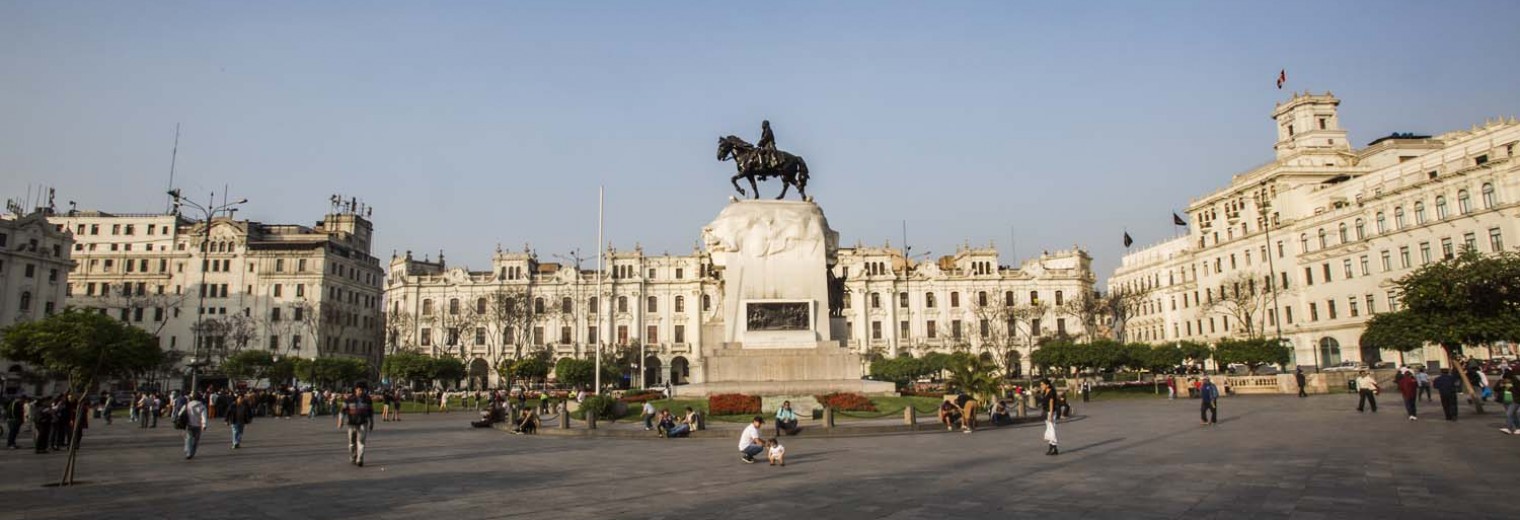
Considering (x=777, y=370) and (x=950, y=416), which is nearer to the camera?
(x=950, y=416)

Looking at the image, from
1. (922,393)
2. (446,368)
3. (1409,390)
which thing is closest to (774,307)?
(922,393)

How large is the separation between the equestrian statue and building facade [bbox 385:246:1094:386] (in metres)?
54.8

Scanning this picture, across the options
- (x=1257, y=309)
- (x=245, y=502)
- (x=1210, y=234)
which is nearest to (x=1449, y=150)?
(x=1257, y=309)

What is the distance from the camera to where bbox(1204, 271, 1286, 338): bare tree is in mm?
66194

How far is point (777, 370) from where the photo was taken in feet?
87.5

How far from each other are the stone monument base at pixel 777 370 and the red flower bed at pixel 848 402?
1237 mm

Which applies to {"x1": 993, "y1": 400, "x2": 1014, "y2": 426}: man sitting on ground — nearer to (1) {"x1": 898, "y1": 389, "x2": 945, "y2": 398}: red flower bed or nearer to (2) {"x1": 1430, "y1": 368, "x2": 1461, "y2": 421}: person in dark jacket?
(1) {"x1": 898, "y1": 389, "x2": 945, "y2": 398}: red flower bed

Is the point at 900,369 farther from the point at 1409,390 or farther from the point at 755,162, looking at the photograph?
the point at 1409,390

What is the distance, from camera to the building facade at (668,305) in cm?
8488

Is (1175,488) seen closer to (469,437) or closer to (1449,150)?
(469,437)

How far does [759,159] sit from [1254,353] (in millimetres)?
35224

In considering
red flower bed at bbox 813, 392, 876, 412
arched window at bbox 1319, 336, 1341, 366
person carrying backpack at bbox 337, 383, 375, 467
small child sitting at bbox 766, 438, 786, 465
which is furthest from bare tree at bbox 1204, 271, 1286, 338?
person carrying backpack at bbox 337, 383, 375, 467

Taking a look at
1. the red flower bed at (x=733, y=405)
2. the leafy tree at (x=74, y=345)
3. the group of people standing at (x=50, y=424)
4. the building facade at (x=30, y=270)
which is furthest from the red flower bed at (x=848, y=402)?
the building facade at (x=30, y=270)

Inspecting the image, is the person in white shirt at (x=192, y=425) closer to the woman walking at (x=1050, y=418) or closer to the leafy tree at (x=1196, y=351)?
the woman walking at (x=1050, y=418)
